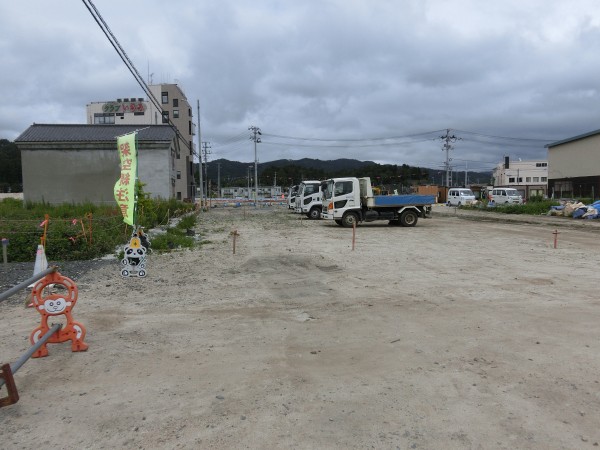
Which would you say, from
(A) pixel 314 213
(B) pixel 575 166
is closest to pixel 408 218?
(A) pixel 314 213

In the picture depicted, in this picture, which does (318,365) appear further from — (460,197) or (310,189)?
(460,197)

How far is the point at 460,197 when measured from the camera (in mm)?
46875

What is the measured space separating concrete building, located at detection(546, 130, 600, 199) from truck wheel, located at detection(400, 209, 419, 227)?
32.1 metres

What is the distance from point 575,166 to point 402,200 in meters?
41.0

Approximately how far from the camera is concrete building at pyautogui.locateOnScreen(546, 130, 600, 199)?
157 ft

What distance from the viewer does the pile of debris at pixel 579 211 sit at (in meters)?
27.2

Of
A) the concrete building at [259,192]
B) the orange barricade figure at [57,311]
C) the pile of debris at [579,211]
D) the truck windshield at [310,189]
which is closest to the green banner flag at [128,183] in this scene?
the orange barricade figure at [57,311]

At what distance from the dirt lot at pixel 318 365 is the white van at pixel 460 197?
3864 cm

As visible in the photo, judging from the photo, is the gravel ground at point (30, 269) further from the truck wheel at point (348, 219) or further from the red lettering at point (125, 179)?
the truck wheel at point (348, 219)

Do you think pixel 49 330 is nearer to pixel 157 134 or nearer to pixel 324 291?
pixel 324 291

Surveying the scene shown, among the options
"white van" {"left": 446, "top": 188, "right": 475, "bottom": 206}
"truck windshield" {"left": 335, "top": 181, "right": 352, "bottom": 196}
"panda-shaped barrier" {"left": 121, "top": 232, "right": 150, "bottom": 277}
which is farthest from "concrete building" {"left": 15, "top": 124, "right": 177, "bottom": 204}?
"white van" {"left": 446, "top": 188, "right": 475, "bottom": 206}

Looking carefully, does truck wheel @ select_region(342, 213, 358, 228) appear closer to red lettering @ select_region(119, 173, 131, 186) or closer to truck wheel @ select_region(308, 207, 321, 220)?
truck wheel @ select_region(308, 207, 321, 220)

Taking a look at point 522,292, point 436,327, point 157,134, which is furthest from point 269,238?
point 157,134

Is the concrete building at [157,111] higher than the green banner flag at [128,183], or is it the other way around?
the concrete building at [157,111]
